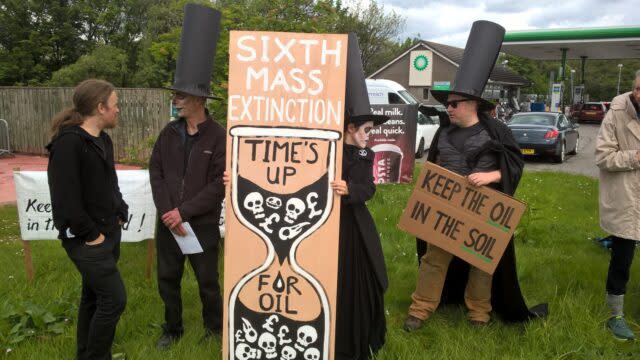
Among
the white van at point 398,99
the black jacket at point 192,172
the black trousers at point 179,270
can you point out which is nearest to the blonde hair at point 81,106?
the black jacket at point 192,172

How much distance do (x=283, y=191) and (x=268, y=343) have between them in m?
0.89

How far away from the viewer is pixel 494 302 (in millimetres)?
3955

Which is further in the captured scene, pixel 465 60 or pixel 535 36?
pixel 535 36

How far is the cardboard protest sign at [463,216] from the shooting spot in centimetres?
350

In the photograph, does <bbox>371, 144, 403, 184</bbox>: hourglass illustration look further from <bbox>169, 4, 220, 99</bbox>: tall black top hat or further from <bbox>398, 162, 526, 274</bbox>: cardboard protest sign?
<bbox>169, 4, 220, 99</bbox>: tall black top hat

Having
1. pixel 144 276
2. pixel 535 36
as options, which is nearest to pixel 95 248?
pixel 144 276

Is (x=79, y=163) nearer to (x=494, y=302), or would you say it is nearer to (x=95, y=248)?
(x=95, y=248)

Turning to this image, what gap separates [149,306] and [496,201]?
109 inches

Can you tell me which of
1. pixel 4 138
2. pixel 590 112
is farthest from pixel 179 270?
pixel 590 112

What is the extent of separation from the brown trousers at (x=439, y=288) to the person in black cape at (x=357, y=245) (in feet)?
2.19

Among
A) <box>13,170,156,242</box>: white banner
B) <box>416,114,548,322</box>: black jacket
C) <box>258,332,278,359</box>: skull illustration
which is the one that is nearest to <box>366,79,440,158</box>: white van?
<box>13,170,156,242</box>: white banner

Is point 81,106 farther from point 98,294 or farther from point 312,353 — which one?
point 312,353

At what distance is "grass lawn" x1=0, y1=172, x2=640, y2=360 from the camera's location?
3463 millimetres

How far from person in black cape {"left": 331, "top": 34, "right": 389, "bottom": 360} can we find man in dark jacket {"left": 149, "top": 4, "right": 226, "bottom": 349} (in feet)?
2.83
